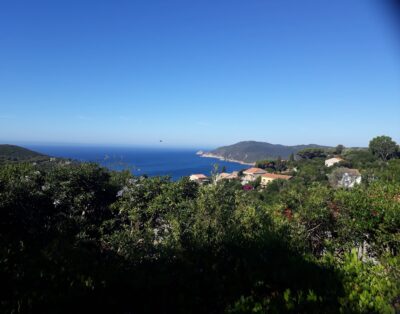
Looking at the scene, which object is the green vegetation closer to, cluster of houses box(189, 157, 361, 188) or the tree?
cluster of houses box(189, 157, 361, 188)

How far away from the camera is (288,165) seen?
296 feet

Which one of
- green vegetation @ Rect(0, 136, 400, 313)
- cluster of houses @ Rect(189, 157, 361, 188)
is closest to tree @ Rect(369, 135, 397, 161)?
cluster of houses @ Rect(189, 157, 361, 188)

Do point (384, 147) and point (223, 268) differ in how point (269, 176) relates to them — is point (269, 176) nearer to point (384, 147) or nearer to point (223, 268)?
point (384, 147)

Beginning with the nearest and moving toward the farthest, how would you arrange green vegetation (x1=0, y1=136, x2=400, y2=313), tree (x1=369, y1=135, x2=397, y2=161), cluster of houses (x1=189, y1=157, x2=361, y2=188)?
green vegetation (x1=0, y1=136, x2=400, y2=313) < cluster of houses (x1=189, y1=157, x2=361, y2=188) < tree (x1=369, y1=135, x2=397, y2=161)

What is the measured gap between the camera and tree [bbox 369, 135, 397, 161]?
73438 mm

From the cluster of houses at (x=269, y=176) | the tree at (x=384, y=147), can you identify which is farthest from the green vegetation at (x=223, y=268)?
the tree at (x=384, y=147)

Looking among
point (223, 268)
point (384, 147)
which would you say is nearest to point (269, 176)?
point (384, 147)

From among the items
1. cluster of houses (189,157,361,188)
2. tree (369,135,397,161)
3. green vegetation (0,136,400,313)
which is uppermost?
tree (369,135,397,161)

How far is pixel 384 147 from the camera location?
74.2m

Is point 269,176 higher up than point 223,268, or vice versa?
point 223,268

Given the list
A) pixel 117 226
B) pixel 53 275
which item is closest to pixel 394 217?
pixel 53 275

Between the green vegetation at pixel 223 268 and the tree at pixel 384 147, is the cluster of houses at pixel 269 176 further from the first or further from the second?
the green vegetation at pixel 223 268

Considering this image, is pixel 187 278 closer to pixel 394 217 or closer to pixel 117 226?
pixel 394 217

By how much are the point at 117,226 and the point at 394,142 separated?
82.3m
